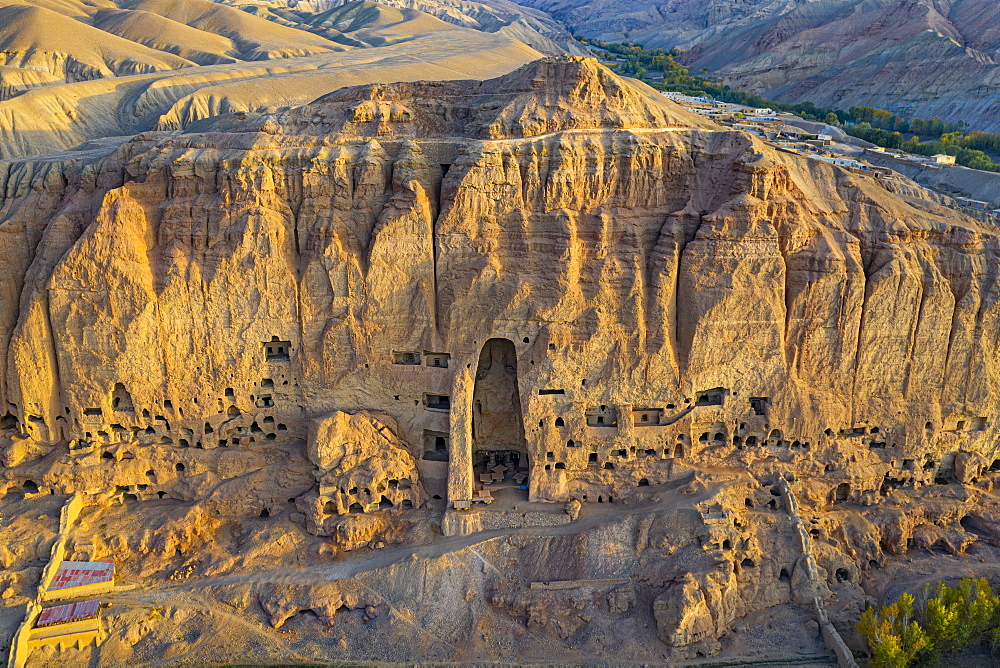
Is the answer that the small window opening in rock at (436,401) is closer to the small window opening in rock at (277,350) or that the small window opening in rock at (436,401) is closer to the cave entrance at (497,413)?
the cave entrance at (497,413)

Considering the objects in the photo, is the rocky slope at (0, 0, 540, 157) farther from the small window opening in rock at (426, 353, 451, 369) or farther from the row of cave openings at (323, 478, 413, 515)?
the row of cave openings at (323, 478, 413, 515)

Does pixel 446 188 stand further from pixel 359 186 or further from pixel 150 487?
pixel 150 487

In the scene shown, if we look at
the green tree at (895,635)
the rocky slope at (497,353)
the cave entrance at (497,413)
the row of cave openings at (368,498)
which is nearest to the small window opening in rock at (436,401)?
the rocky slope at (497,353)

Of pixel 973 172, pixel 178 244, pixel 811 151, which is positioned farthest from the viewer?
pixel 973 172

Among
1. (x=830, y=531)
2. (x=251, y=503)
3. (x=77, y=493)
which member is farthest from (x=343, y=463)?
(x=830, y=531)

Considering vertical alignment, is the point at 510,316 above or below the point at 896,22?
below

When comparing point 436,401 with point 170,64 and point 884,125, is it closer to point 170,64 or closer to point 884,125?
point 884,125

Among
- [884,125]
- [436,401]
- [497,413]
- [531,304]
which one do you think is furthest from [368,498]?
[884,125]
